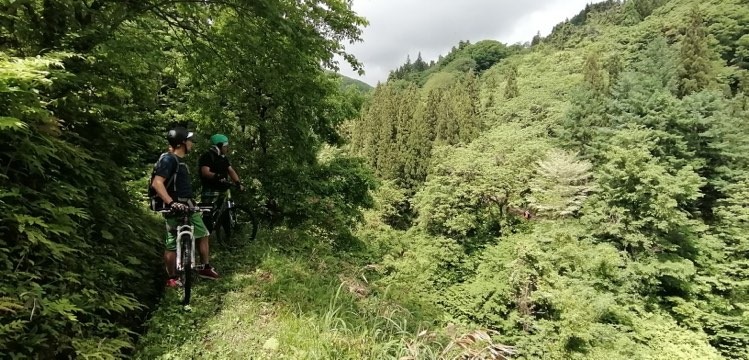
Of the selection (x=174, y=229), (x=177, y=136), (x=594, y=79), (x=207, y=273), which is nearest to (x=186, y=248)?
(x=174, y=229)

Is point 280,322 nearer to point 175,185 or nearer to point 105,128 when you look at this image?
point 175,185

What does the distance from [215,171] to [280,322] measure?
9.40 ft

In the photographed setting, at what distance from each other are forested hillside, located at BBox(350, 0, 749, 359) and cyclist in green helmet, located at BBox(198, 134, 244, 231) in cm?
440

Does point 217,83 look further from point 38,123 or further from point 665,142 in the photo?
point 665,142

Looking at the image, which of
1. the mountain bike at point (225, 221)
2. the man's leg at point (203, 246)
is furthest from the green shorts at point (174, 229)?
the mountain bike at point (225, 221)

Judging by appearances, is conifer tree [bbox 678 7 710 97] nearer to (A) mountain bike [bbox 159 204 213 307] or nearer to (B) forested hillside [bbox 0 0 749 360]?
(B) forested hillside [bbox 0 0 749 360]

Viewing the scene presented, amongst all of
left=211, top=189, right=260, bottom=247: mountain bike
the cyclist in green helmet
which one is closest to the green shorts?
the cyclist in green helmet

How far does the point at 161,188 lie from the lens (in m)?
4.14

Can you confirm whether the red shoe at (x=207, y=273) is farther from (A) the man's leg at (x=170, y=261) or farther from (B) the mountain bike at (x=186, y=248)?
(B) the mountain bike at (x=186, y=248)

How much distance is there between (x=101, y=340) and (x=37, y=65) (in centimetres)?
218

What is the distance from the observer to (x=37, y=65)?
2.98 metres

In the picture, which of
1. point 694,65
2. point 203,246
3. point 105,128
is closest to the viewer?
point 105,128

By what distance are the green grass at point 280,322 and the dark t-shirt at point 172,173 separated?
44.2 inches

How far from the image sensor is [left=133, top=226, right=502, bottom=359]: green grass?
360 centimetres
